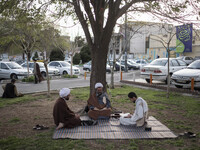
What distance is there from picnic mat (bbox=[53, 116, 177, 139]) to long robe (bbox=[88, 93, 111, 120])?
46cm

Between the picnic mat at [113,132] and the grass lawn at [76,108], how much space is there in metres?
0.20

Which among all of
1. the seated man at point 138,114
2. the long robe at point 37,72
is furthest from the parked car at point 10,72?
the seated man at point 138,114

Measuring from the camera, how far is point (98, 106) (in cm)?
668

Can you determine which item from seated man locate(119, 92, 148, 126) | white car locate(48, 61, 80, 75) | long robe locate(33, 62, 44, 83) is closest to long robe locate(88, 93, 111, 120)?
seated man locate(119, 92, 148, 126)

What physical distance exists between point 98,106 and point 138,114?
156 cm

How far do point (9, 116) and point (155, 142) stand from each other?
4.71 meters

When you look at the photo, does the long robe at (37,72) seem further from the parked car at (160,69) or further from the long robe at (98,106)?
the long robe at (98,106)

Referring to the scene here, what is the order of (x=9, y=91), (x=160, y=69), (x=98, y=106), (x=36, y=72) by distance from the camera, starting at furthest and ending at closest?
(x=36, y=72) < (x=160, y=69) < (x=9, y=91) < (x=98, y=106)

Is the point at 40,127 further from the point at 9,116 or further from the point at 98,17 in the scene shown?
the point at 98,17

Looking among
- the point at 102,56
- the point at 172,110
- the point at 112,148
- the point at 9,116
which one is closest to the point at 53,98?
the point at 9,116

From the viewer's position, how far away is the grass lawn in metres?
4.58

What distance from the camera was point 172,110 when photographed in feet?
25.6

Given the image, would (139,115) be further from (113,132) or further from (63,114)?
(63,114)

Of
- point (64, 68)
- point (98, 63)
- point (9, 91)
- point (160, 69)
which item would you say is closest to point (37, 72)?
point (9, 91)
